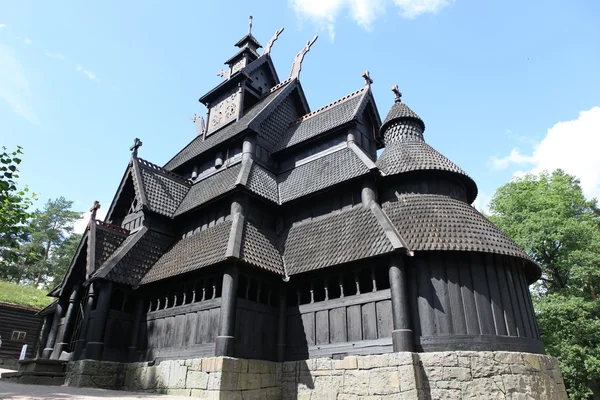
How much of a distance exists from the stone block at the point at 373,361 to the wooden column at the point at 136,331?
27.7ft

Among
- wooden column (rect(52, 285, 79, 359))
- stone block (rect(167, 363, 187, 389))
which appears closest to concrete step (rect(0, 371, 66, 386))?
wooden column (rect(52, 285, 79, 359))

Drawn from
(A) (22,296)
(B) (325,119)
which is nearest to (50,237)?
(A) (22,296)

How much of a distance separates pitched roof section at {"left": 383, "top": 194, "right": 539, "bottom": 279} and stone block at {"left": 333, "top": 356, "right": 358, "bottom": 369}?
3.58 m

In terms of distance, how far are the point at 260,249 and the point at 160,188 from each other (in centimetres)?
722

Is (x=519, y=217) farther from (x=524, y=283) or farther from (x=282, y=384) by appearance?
(x=282, y=384)

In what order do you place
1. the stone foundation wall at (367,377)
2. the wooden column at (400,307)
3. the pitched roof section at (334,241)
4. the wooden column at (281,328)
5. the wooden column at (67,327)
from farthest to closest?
the wooden column at (67,327), the wooden column at (281,328), the pitched roof section at (334,241), the wooden column at (400,307), the stone foundation wall at (367,377)

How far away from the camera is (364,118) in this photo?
759 inches

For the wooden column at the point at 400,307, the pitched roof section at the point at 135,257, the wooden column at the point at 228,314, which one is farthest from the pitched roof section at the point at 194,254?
the wooden column at the point at 400,307

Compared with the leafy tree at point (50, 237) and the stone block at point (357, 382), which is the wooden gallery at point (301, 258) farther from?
the leafy tree at point (50, 237)

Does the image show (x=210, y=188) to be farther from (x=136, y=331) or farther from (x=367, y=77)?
(x=367, y=77)

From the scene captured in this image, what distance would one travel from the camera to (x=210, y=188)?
16.9 m

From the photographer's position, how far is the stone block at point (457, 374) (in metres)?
9.77

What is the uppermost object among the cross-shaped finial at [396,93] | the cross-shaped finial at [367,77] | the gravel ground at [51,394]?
the cross-shaped finial at [367,77]

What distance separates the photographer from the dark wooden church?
11.0m
